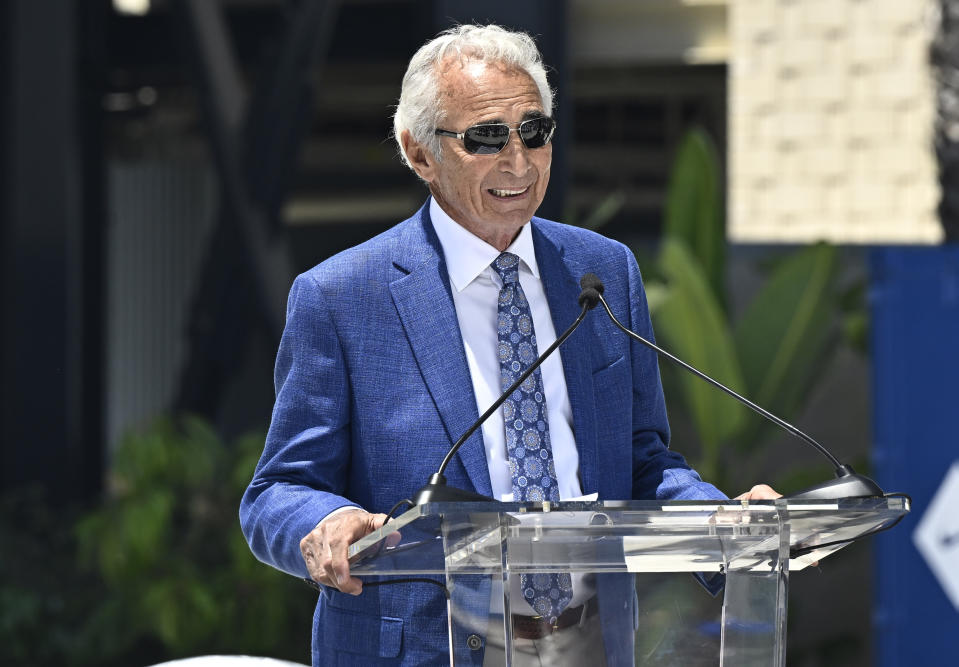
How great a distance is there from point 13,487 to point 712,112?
4486 mm

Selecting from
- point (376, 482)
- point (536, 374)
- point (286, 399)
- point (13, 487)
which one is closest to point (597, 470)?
point (536, 374)

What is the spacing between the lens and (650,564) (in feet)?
5.32

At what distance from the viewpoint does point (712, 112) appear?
8203 millimetres

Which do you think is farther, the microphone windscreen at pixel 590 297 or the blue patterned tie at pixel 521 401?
the blue patterned tie at pixel 521 401

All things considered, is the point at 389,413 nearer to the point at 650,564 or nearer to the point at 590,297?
the point at 590,297

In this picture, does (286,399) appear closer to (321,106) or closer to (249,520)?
(249,520)

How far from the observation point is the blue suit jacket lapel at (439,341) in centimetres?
189

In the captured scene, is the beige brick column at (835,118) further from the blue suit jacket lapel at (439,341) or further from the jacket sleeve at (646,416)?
the blue suit jacket lapel at (439,341)

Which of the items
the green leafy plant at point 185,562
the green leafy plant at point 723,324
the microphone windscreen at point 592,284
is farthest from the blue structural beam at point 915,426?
the microphone windscreen at point 592,284

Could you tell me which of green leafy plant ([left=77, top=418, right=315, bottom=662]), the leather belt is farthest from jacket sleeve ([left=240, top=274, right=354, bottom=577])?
green leafy plant ([left=77, top=418, right=315, bottom=662])

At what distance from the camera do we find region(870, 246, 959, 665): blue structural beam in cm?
509

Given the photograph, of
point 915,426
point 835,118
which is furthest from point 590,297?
point 835,118

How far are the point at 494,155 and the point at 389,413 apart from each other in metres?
0.39

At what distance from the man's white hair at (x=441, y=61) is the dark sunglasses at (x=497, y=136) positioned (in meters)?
0.06
